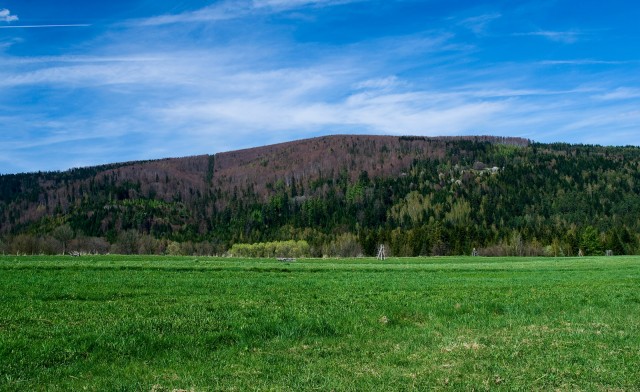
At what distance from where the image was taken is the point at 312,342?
15109 mm

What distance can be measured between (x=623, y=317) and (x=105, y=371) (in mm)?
18305

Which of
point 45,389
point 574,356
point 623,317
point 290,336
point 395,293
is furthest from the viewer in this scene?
point 395,293

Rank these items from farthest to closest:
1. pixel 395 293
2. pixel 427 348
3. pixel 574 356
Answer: pixel 395 293
pixel 427 348
pixel 574 356

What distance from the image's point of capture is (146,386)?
1039cm

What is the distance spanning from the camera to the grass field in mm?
10867

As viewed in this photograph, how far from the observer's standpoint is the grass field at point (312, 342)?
10.9 meters

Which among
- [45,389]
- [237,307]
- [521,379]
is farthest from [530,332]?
[45,389]

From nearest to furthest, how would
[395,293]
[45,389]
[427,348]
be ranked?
[45,389]
[427,348]
[395,293]

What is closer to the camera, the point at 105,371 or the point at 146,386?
the point at 146,386

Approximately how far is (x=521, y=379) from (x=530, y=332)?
575 cm

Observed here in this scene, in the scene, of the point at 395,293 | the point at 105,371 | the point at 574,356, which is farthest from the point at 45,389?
the point at 395,293

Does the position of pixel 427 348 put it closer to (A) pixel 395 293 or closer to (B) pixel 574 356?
(B) pixel 574 356

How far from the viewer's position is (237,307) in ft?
66.2

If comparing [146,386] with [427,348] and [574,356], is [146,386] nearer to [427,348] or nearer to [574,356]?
[427,348]
